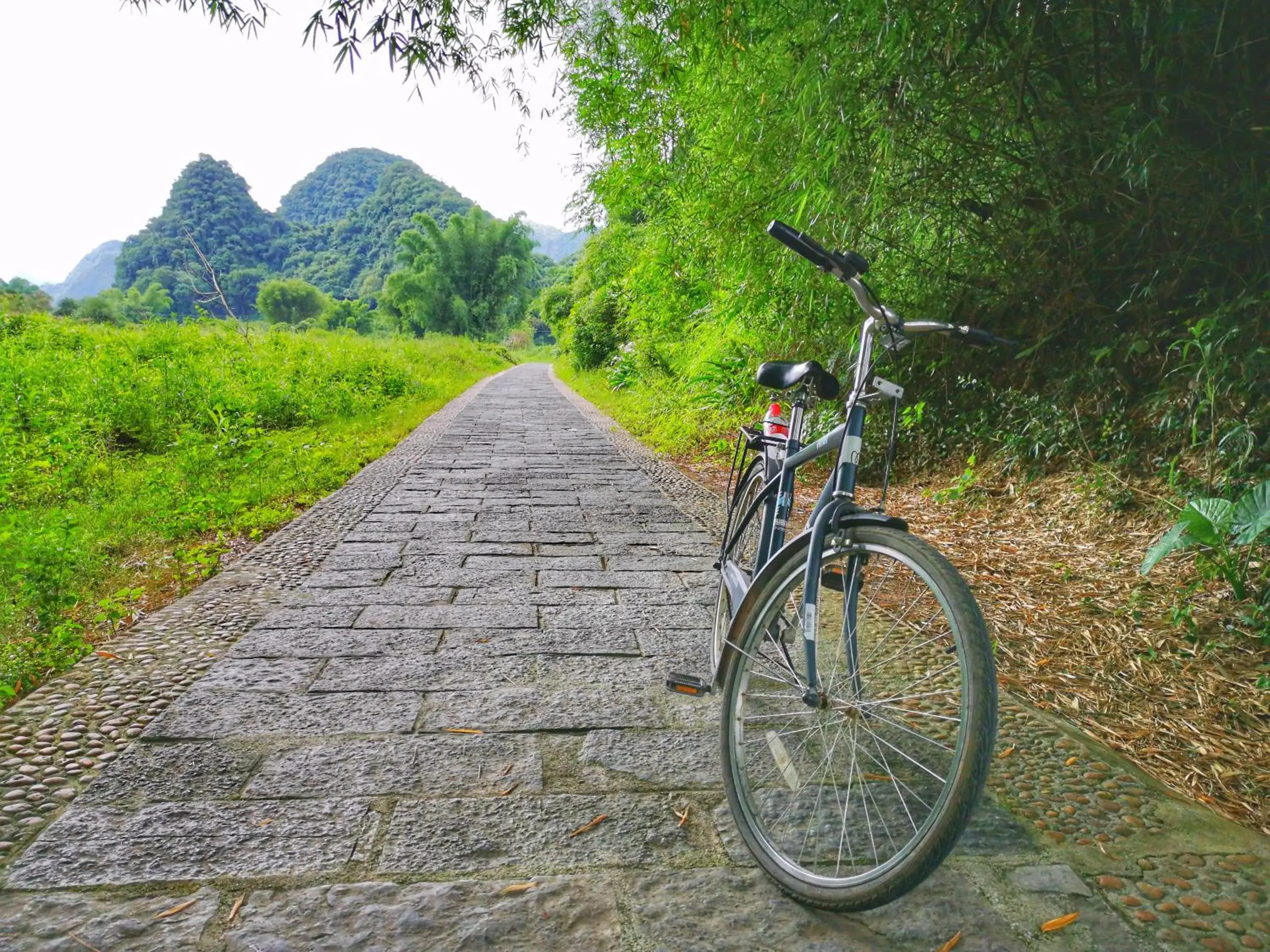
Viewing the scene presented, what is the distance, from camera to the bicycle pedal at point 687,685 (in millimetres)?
2064

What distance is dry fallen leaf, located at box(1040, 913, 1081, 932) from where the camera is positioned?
1.39m

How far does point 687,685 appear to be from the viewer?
207 cm

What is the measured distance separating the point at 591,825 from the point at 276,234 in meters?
52.1

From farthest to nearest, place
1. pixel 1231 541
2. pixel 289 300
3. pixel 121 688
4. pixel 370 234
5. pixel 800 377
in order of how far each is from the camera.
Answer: pixel 370 234
pixel 289 300
pixel 1231 541
pixel 121 688
pixel 800 377

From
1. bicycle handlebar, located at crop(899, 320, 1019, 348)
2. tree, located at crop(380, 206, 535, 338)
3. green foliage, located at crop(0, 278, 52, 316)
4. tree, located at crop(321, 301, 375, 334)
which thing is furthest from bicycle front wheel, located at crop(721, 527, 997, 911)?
tree, located at crop(321, 301, 375, 334)

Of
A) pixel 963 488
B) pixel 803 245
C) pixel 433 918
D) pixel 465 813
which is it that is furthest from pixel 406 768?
pixel 963 488

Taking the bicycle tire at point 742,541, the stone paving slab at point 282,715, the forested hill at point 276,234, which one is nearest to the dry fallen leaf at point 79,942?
the stone paving slab at point 282,715

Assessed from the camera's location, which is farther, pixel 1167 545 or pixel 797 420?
pixel 1167 545

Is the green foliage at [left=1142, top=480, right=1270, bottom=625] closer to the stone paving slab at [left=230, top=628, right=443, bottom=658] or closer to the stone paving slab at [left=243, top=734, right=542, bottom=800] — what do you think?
the stone paving slab at [left=243, top=734, right=542, bottom=800]

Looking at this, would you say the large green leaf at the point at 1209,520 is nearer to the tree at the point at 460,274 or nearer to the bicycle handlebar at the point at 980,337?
the bicycle handlebar at the point at 980,337

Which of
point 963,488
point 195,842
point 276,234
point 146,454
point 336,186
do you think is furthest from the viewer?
point 336,186

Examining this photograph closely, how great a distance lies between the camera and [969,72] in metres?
2.85

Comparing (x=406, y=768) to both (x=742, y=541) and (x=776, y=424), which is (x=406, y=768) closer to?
(x=742, y=541)

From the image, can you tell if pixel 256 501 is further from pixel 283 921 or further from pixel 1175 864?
pixel 1175 864
